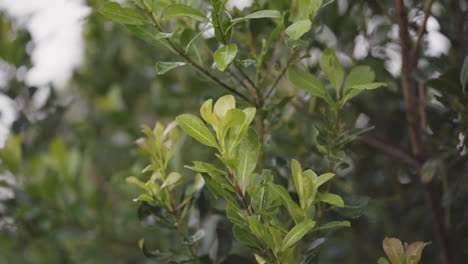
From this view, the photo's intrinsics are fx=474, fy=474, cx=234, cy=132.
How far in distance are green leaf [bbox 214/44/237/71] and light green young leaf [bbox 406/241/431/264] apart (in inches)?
9.9

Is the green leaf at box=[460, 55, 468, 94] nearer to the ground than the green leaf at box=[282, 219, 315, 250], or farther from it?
farther from it

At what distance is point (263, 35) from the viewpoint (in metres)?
0.70

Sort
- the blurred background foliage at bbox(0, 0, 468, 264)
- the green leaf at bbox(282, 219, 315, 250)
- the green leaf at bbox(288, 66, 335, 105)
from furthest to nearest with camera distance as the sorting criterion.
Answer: the blurred background foliage at bbox(0, 0, 468, 264) < the green leaf at bbox(288, 66, 335, 105) < the green leaf at bbox(282, 219, 315, 250)

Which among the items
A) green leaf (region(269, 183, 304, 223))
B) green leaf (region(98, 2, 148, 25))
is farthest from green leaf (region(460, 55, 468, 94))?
green leaf (region(98, 2, 148, 25))

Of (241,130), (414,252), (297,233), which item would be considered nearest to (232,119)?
(241,130)

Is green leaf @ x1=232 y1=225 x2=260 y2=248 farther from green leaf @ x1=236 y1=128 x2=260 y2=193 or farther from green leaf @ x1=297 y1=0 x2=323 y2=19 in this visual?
green leaf @ x1=297 y1=0 x2=323 y2=19

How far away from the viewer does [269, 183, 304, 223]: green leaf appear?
433mm

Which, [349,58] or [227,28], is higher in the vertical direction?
[227,28]

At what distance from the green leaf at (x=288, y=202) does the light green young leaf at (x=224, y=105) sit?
0.08m

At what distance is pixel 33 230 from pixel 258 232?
2.66ft

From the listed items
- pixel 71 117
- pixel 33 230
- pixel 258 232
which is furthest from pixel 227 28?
pixel 71 117

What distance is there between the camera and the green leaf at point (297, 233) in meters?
0.41

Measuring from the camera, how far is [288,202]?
44 cm

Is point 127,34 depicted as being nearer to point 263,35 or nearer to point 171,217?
point 263,35
